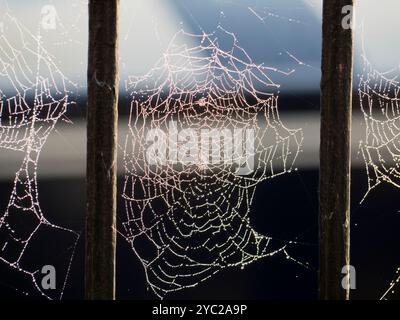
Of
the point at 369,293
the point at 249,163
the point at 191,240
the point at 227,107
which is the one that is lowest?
the point at 369,293

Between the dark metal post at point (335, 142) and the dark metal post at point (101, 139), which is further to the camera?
the dark metal post at point (335, 142)

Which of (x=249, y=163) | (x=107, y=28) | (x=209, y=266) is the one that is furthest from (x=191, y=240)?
(x=107, y=28)

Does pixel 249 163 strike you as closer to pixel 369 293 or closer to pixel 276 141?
pixel 276 141

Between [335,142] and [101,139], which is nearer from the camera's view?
[101,139]

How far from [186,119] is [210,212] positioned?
610 mm

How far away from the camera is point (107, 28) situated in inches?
145

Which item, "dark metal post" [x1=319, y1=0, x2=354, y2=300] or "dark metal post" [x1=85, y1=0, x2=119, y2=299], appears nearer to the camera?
"dark metal post" [x1=85, y1=0, x2=119, y2=299]

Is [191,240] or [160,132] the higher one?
[160,132]

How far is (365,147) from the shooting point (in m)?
5.46

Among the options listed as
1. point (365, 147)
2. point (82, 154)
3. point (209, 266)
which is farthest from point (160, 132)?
point (365, 147)

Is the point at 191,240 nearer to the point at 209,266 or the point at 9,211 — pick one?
the point at 209,266

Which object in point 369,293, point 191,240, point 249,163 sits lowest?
point 369,293
